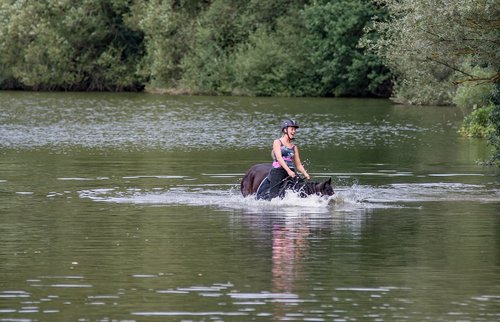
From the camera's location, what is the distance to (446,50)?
2772cm

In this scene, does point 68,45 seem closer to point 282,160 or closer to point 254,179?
point 254,179

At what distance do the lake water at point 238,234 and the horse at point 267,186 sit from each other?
24cm

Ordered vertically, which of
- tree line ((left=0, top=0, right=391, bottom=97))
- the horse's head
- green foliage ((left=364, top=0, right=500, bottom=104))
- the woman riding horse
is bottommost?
the horse's head

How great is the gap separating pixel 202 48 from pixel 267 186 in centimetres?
5930

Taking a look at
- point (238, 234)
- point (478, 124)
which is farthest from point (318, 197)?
point (478, 124)

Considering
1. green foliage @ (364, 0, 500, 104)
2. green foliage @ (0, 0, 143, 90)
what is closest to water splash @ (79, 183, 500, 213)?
green foliage @ (364, 0, 500, 104)

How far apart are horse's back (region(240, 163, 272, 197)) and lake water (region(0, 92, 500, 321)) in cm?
28

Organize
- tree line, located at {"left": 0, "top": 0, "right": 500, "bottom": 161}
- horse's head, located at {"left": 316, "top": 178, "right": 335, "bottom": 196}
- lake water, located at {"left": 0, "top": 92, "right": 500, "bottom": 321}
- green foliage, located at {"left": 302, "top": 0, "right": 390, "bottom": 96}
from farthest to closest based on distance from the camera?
1. tree line, located at {"left": 0, "top": 0, "right": 500, "bottom": 161}
2. green foliage, located at {"left": 302, "top": 0, "right": 390, "bottom": 96}
3. horse's head, located at {"left": 316, "top": 178, "right": 335, "bottom": 196}
4. lake water, located at {"left": 0, "top": 92, "right": 500, "bottom": 321}

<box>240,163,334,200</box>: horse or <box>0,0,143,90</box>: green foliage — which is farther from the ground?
<box>0,0,143,90</box>: green foliage

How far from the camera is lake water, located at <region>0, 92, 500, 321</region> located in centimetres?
1472

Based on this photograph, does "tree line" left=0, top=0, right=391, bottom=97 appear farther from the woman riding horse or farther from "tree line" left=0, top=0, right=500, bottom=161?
the woman riding horse

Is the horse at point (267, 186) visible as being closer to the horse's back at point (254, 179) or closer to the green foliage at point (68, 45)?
the horse's back at point (254, 179)

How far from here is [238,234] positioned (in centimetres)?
2038

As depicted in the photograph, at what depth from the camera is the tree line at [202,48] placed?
7581 centimetres
